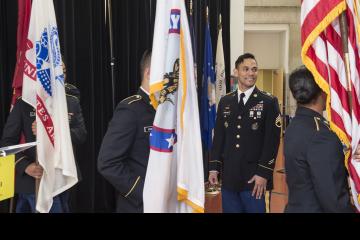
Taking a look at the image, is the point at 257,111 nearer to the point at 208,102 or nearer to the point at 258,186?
the point at 258,186

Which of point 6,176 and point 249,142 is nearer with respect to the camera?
point 6,176

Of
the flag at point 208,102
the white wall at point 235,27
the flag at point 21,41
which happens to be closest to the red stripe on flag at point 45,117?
the flag at point 21,41

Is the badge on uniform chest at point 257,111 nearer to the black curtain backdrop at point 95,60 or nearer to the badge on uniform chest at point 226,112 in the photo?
the badge on uniform chest at point 226,112

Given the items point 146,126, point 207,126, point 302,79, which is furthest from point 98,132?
point 302,79

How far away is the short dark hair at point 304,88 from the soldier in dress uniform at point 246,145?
1.12 m

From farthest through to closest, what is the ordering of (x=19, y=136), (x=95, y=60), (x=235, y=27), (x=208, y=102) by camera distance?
(x=235, y=27) → (x=208, y=102) → (x=95, y=60) → (x=19, y=136)

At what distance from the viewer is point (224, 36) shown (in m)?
6.86

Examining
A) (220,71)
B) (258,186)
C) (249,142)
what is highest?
(220,71)

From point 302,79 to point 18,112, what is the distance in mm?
1732

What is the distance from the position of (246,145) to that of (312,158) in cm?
132

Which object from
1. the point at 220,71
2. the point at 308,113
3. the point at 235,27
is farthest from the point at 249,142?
the point at 235,27

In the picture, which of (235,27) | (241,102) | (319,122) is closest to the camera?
(319,122)

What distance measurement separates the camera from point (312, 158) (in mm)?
1685
